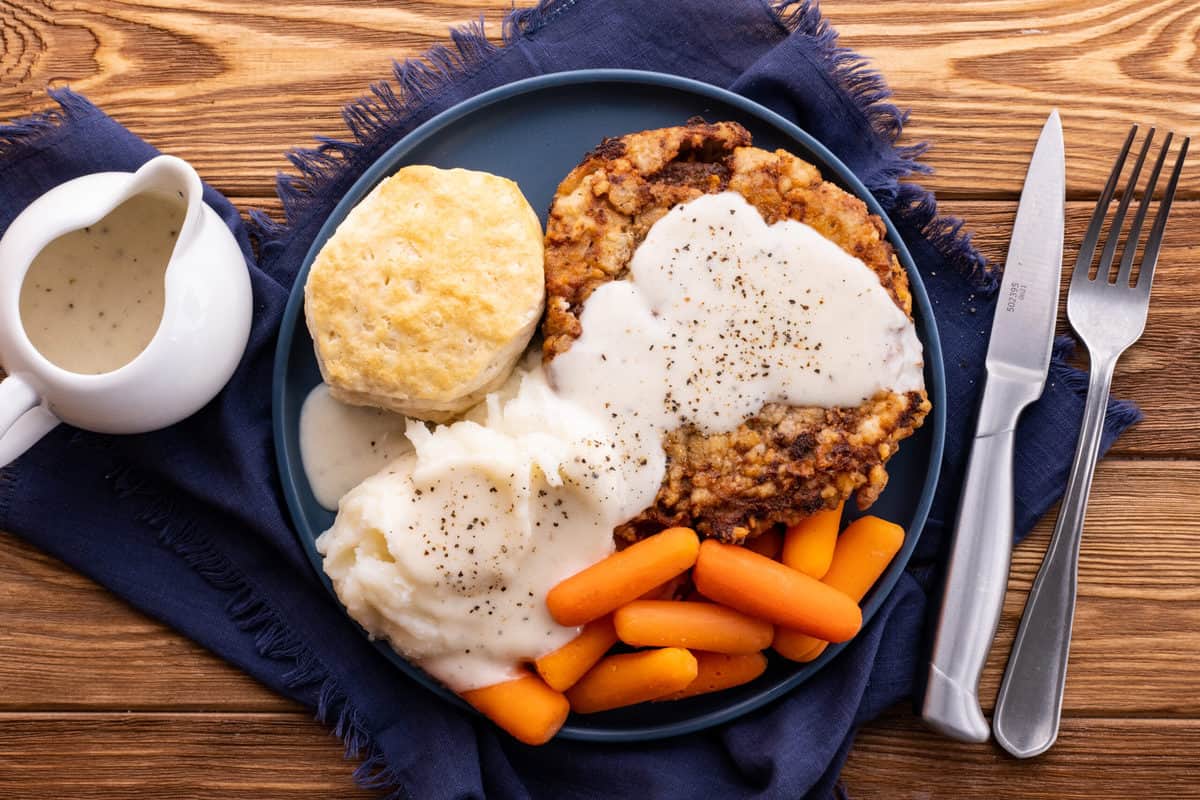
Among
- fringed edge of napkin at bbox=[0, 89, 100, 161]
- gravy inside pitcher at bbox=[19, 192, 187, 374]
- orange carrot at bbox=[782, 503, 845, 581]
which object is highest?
fringed edge of napkin at bbox=[0, 89, 100, 161]

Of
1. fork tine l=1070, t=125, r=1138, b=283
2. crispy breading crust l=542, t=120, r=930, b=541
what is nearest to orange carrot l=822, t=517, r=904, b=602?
crispy breading crust l=542, t=120, r=930, b=541

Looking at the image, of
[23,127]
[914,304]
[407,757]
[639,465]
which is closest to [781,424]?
[639,465]

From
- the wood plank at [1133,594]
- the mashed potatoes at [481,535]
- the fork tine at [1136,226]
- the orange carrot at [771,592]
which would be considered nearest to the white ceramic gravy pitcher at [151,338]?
the mashed potatoes at [481,535]

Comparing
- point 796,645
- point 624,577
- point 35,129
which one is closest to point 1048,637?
point 796,645

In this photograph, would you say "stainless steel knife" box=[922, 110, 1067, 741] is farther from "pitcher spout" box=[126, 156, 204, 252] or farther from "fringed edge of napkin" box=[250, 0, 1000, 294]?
"pitcher spout" box=[126, 156, 204, 252]

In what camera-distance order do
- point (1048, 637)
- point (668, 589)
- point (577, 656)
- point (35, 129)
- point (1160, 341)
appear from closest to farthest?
point (577, 656) < point (668, 589) < point (35, 129) < point (1048, 637) < point (1160, 341)

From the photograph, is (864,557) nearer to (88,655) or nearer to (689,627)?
(689,627)
